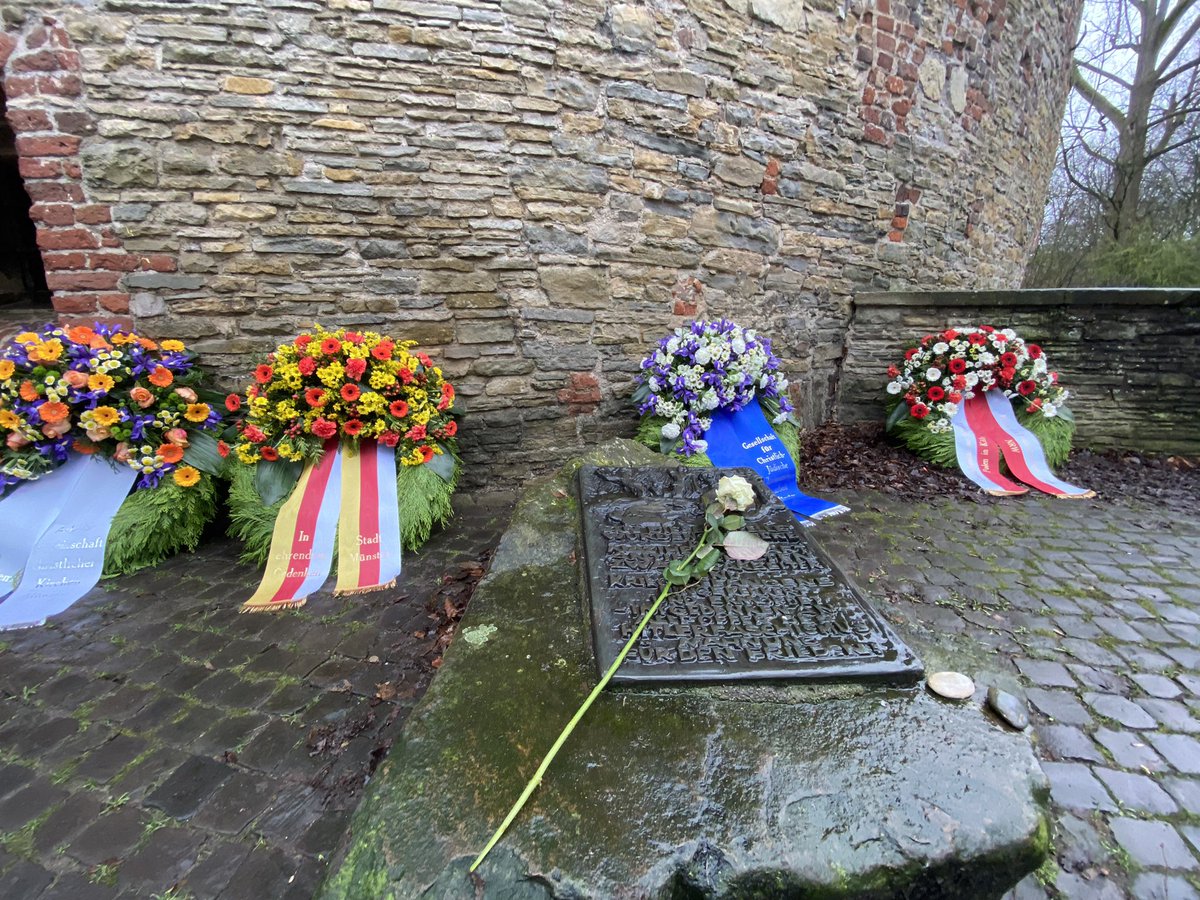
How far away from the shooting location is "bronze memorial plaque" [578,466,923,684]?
1408 millimetres

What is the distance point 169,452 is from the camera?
2947 mm

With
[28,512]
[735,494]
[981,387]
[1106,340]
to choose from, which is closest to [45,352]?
[28,512]

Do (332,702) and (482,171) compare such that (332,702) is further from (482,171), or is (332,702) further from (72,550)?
(482,171)

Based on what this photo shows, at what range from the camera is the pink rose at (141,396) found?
286 cm

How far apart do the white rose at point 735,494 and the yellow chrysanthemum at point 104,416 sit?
119 inches

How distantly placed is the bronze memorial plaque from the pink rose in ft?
7.99

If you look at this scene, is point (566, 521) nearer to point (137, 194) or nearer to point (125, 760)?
point (125, 760)

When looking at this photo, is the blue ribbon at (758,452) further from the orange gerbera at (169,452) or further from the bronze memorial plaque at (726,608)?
the orange gerbera at (169,452)

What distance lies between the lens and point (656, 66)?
3.56m

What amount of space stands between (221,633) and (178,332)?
6.10 ft

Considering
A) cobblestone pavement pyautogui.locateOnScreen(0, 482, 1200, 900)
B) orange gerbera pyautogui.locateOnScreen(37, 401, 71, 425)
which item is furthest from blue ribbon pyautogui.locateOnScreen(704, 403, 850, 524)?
orange gerbera pyautogui.locateOnScreen(37, 401, 71, 425)

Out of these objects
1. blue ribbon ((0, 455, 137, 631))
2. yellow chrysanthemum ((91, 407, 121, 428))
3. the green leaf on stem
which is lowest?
blue ribbon ((0, 455, 137, 631))

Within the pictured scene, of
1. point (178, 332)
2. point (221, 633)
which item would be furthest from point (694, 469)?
point (178, 332)

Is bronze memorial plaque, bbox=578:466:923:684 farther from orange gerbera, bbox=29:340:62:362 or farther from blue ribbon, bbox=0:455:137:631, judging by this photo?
orange gerbera, bbox=29:340:62:362
